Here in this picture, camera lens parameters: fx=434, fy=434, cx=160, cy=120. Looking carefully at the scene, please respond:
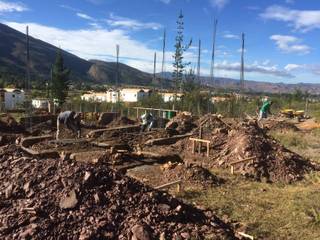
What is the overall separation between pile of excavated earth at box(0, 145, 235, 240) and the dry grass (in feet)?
2.95

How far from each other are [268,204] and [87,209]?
4.03m

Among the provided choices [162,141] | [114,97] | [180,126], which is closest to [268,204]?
[162,141]

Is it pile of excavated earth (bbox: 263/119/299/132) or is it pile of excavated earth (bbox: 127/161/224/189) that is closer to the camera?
pile of excavated earth (bbox: 127/161/224/189)

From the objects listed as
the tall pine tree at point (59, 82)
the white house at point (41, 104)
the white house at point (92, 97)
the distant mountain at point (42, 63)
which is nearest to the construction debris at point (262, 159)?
the white house at point (92, 97)

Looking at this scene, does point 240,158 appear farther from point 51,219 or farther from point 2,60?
point 2,60

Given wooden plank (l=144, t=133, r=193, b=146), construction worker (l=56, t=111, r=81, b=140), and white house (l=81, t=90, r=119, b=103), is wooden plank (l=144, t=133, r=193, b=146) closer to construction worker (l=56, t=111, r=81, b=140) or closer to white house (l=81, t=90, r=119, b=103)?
construction worker (l=56, t=111, r=81, b=140)

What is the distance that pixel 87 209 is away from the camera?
5637mm

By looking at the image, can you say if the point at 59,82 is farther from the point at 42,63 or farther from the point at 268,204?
the point at 42,63

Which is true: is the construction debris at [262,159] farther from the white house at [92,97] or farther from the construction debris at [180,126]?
the white house at [92,97]

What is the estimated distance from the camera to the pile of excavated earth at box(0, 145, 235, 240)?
530 centimetres

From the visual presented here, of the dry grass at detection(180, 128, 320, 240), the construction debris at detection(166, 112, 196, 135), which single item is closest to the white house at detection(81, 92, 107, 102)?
the construction debris at detection(166, 112, 196, 135)

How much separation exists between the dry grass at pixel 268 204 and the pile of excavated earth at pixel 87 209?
35.4 inches

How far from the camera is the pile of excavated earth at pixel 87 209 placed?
5.30 meters

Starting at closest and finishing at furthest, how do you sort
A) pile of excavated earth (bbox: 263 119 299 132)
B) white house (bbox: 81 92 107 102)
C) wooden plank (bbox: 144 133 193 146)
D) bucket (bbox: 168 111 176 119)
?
wooden plank (bbox: 144 133 193 146) < pile of excavated earth (bbox: 263 119 299 132) < bucket (bbox: 168 111 176 119) < white house (bbox: 81 92 107 102)
